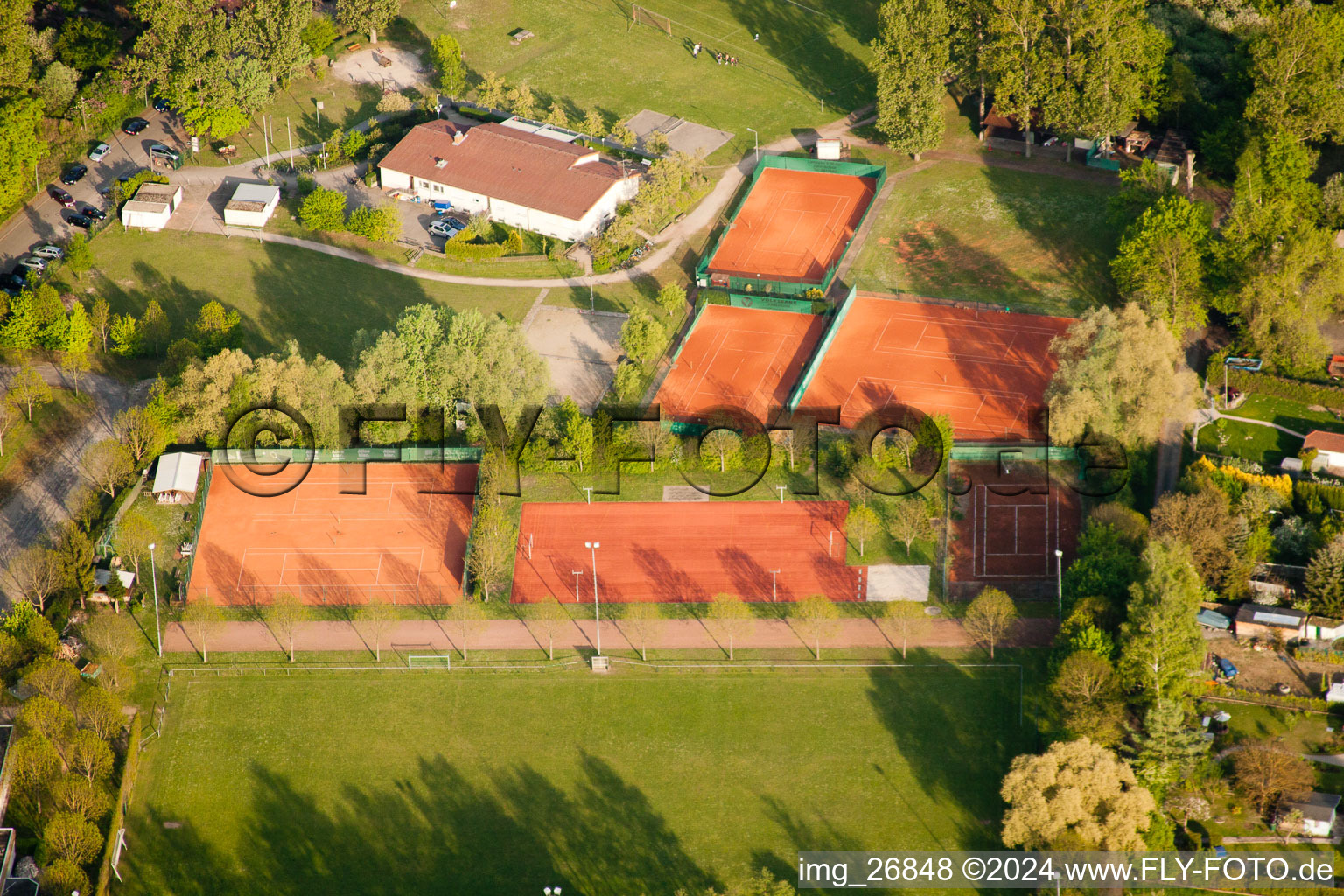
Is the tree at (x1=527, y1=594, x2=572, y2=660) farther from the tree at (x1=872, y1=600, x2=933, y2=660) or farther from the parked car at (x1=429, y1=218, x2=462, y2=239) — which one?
the parked car at (x1=429, y1=218, x2=462, y2=239)

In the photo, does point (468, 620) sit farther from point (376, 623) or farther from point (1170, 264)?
point (1170, 264)

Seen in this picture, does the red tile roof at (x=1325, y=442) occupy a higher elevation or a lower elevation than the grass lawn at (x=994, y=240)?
lower

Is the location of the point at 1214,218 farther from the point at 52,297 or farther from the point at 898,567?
the point at 52,297

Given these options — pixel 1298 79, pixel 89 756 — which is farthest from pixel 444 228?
pixel 1298 79

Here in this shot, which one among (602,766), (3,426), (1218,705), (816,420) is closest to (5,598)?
(3,426)

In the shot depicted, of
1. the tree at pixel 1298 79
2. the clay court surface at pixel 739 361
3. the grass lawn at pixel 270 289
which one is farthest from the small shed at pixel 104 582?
the tree at pixel 1298 79

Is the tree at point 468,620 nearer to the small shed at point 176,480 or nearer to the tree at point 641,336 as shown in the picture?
the small shed at point 176,480

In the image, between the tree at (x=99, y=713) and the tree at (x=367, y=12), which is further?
the tree at (x=367, y=12)

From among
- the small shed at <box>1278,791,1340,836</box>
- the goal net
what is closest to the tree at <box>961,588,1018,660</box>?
the small shed at <box>1278,791,1340,836</box>
